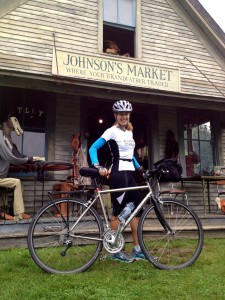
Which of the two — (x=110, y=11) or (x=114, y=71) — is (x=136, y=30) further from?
(x=114, y=71)

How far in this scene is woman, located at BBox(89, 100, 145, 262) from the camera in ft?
12.5

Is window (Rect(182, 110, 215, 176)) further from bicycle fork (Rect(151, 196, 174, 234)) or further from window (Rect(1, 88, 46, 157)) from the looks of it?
bicycle fork (Rect(151, 196, 174, 234))

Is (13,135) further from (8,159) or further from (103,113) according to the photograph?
(103,113)

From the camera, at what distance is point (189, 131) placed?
9.33 metres

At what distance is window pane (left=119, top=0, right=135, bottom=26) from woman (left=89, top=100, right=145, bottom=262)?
5.47 meters

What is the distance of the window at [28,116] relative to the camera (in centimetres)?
750

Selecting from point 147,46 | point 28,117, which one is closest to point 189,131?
point 147,46

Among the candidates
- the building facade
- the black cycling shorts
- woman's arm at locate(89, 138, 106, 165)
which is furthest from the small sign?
the black cycling shorts

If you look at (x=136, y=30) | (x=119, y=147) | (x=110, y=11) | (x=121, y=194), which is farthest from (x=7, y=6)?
(x=121, y=194)

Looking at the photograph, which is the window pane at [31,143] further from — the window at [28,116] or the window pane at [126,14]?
the window pane at [126,14]

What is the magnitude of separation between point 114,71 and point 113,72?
39 millimetres

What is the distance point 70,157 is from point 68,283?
16.1ft

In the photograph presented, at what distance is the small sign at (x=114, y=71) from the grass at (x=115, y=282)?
4.09 meters

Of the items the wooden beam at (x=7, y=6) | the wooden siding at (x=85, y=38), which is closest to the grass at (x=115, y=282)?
the wooden siding at (x=85, y=38)
